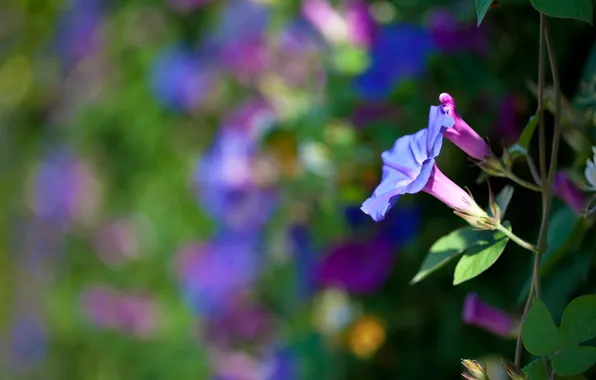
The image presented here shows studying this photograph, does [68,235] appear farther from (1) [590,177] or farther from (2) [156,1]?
(1) [590,177]

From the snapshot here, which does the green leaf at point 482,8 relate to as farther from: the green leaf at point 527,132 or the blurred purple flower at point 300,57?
the blurred purple flower at point 300,57

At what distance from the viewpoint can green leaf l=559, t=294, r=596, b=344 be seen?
43cm

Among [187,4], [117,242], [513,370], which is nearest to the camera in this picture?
[513,370]

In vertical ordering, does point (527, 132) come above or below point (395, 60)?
below

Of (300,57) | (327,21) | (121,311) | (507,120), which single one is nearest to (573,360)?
(507,120)

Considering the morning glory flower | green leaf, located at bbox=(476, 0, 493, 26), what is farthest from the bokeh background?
green leaf, located at bbox=(476, 0, 493, 26)

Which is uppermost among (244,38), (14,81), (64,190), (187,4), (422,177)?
(14,81)

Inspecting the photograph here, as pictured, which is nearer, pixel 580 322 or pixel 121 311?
pixel 580 322

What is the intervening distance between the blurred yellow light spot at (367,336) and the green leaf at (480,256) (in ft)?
1.65

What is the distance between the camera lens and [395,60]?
2.83ft

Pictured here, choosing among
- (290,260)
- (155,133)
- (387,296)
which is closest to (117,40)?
(155,133)

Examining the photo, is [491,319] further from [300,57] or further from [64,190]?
[64,190]

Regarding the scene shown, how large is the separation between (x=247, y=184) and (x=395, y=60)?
1.21 ft

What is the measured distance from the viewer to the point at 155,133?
1.97m
